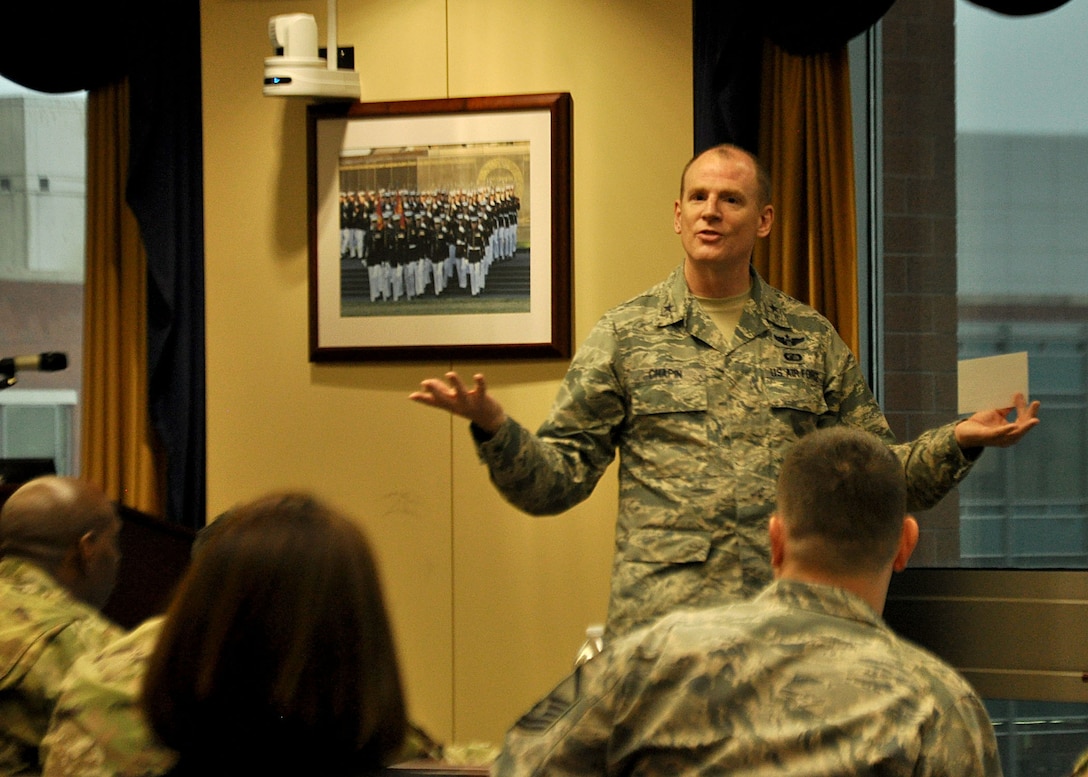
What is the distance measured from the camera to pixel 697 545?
7.86 ft

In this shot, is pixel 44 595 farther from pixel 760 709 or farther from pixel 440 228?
pixel 440 228

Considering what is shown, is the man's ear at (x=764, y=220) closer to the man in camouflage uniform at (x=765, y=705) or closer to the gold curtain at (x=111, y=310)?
the man in camouflage uniform at (x=765, y=705)

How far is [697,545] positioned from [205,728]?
4.70ft

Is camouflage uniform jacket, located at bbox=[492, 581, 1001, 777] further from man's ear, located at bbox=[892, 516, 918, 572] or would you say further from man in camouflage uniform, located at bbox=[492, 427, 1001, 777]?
man's ear, located at bbox=[892, 516, 918, 572]

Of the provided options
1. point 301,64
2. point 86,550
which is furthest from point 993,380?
point 301,64

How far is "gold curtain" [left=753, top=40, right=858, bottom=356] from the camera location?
312 cm

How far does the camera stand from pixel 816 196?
316 centimetres

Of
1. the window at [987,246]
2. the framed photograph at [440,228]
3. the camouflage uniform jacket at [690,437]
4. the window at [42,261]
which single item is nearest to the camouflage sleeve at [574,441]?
the camouflage uniform jacket at [690,437]

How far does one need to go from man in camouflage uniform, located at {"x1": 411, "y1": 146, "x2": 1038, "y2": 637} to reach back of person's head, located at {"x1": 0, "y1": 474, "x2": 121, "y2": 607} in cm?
69

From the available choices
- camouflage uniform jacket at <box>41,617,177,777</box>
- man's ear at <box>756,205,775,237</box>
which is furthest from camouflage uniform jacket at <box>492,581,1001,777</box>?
man's ear at <box>756,205,775,237</box>

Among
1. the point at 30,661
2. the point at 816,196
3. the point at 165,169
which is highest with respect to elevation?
the point at 165,169

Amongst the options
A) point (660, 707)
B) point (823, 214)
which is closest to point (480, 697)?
point (823, 214)

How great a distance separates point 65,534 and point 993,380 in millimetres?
1726

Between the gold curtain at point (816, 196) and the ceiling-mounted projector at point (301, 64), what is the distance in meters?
1.19
